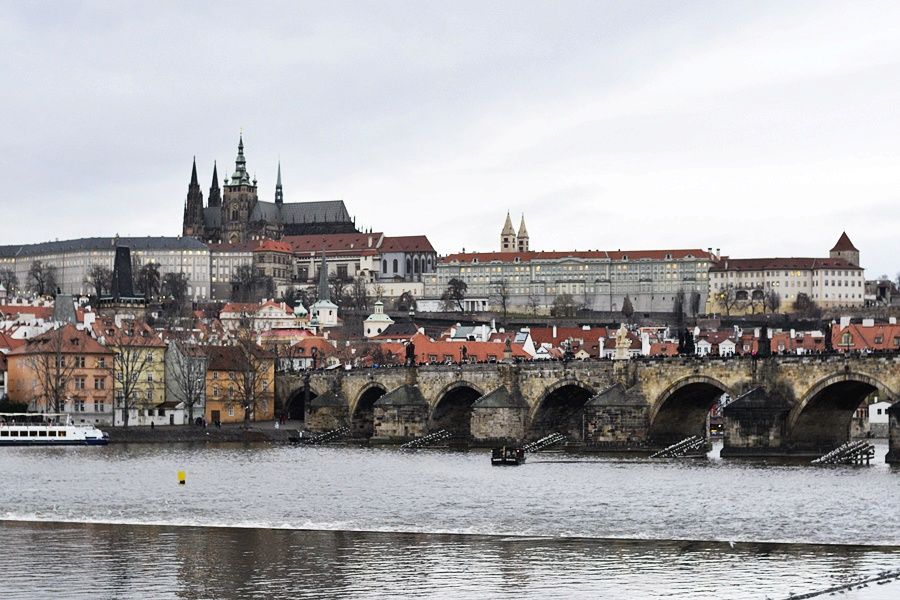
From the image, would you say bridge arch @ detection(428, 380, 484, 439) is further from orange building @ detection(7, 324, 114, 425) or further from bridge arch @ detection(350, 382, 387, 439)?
orange building @ detection(7, 324, 114, 425)

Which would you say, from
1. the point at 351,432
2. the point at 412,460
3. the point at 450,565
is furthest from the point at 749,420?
the point at 450,565

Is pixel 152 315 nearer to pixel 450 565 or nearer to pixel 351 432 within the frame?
pixel 351 432

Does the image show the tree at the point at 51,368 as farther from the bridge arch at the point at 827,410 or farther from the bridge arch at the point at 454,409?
the bridge arch at the point at 827,410

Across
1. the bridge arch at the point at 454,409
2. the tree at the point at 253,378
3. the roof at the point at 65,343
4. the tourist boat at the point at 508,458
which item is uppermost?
the roof at the point at 65,343

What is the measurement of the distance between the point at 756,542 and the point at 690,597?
8759 millimetres

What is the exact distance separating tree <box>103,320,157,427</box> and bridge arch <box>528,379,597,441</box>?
22322mm

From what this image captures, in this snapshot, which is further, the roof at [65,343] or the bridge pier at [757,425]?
the roof at [65,343]

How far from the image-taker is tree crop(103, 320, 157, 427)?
94625mm

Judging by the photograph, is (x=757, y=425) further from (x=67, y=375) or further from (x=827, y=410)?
(x=67, y=375)

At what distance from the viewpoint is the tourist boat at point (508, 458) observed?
66.9 m

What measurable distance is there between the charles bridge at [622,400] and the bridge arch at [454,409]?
65mm

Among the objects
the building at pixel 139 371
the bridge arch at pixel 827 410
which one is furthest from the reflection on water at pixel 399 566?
the building at pixel 139 371

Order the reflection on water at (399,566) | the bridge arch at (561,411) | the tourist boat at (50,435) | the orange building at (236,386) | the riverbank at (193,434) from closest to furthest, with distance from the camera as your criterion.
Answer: the reflection on water at (399,566), the bridge arch at (561,411), the tourist boat at (50,435), the riverbank at (193,434), the orange building at (236,386)

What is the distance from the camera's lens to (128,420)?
94.8 m
